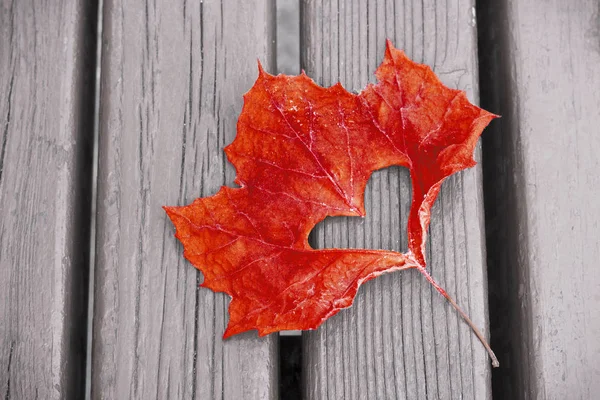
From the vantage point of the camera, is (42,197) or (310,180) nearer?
(310,180)

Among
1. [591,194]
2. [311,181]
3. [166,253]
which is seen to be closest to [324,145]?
[311,181]

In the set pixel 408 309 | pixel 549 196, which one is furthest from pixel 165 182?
pixel 549 196

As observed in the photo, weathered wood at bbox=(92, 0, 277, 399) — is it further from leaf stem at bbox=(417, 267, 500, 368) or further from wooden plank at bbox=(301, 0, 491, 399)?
leaf stem at bbox=(417, 267, 500, 368)

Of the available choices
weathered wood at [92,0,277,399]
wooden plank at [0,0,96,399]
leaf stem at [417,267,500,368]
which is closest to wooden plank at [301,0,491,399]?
leaf stem at [417,267,500,368]

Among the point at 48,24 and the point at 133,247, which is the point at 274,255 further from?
the point at 48,24

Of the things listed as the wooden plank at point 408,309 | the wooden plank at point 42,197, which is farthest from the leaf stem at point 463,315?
the wooden plank at point 42,197

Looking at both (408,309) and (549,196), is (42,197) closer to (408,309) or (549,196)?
(408,309)
